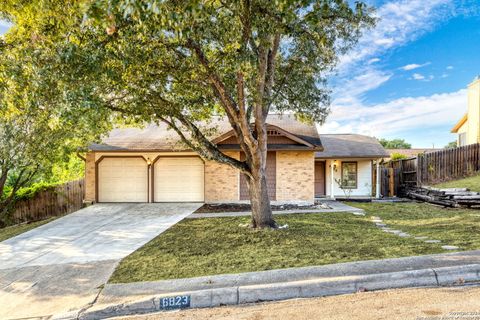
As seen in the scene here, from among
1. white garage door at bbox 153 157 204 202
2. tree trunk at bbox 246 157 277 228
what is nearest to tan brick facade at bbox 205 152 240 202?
white garage door at bbox 153 157 204 202

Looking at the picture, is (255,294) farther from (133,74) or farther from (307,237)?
(133,74)

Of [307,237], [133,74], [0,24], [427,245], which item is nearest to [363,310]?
[427,245]

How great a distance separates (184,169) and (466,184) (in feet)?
44.6

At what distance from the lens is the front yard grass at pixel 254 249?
545 centimetres

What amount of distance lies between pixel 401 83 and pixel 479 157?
6.00 metres

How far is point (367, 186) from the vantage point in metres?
18.0

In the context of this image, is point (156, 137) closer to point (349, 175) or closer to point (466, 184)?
point (349, 175)

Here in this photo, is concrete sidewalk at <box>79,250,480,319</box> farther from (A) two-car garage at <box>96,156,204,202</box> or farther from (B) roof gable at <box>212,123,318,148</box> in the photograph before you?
(A) two-car garage at <box>96,156,204,202</box>

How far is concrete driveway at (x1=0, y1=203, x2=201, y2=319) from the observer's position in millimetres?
4797

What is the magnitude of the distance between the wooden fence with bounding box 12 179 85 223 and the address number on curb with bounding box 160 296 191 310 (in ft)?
42.4

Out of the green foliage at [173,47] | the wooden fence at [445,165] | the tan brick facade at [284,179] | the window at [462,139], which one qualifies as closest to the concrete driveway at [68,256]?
the tan brick facade at [284,179]

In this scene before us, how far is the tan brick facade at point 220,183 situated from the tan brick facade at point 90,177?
18.2 ft

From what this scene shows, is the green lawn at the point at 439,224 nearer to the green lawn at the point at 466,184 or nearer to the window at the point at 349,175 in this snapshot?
the green lawn at the point at 466,184

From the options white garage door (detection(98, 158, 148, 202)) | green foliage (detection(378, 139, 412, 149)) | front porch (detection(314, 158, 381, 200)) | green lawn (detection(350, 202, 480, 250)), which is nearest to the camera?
green lawn (detection(350, 202, 480, 250))
